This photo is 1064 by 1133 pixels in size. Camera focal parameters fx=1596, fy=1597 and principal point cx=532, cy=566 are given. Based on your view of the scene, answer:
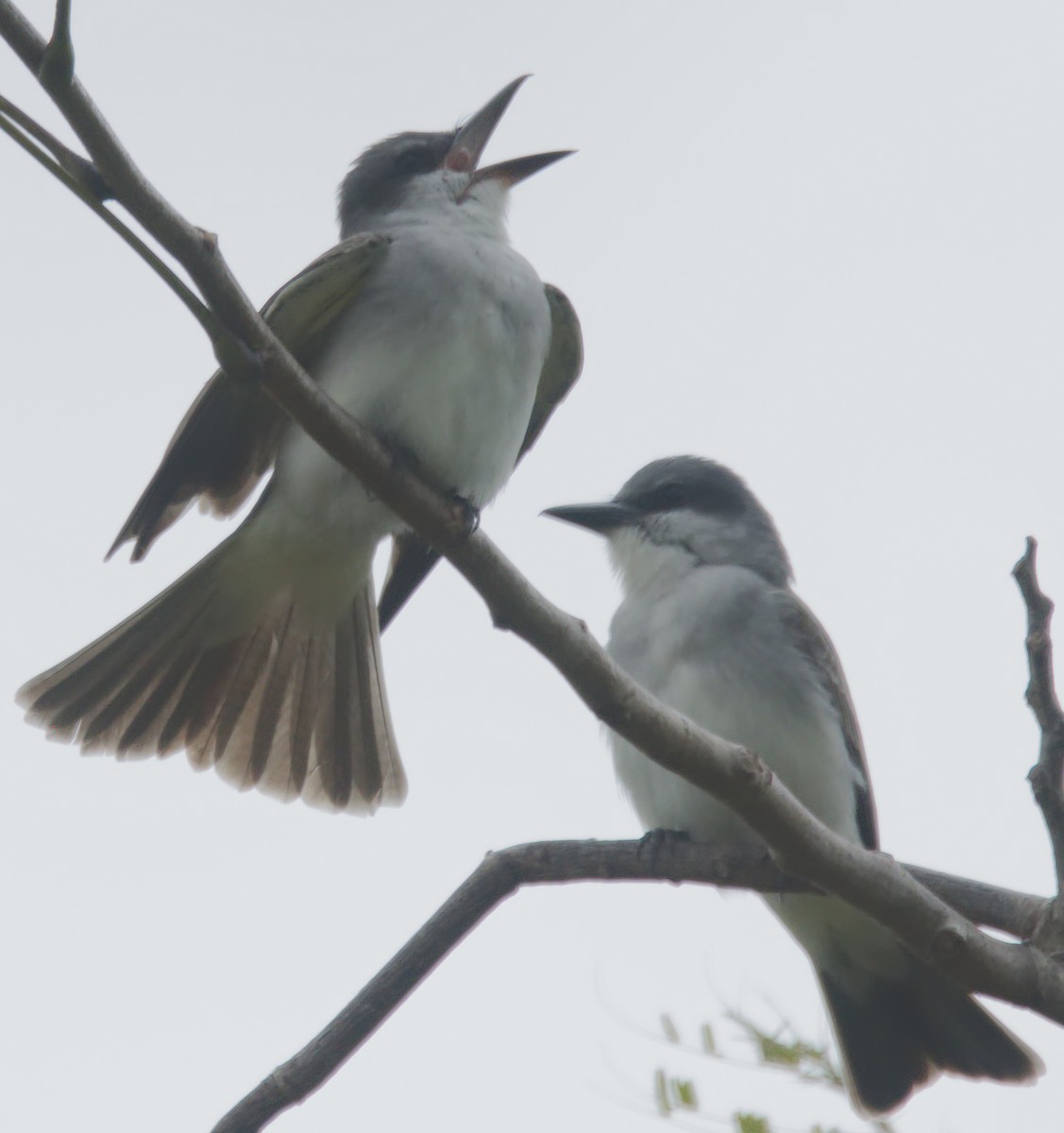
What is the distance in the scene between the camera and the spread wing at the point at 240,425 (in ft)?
15.7

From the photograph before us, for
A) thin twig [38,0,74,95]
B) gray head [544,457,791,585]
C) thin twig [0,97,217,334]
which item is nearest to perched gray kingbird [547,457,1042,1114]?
gray head [544,457,791,585]

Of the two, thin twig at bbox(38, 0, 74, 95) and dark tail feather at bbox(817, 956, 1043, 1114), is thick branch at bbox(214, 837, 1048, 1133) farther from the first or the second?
thin twig at bbox(38, 0, 74, 95)

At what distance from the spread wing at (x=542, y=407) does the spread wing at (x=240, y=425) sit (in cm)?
62

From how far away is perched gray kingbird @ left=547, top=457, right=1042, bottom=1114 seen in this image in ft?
17.7

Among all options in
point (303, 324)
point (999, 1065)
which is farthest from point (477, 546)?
point (999, 1065)

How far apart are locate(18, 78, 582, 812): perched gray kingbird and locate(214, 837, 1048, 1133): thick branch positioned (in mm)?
1203

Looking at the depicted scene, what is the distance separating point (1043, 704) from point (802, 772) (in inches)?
84.2

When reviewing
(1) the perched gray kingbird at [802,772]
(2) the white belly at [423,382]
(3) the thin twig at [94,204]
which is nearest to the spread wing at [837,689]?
(1) the perched gray kingbird at [802,772]

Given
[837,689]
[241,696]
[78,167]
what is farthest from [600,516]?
[78,167]

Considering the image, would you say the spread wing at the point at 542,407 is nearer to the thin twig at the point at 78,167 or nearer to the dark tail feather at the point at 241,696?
the dark tail feather at the point at 241,696

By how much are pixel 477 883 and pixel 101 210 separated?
196 cm

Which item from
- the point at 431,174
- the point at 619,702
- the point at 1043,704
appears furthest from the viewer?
the point at 431,174

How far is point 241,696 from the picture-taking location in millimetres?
5703

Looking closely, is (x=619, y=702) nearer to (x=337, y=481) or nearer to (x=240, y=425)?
(x=337, y=481)
